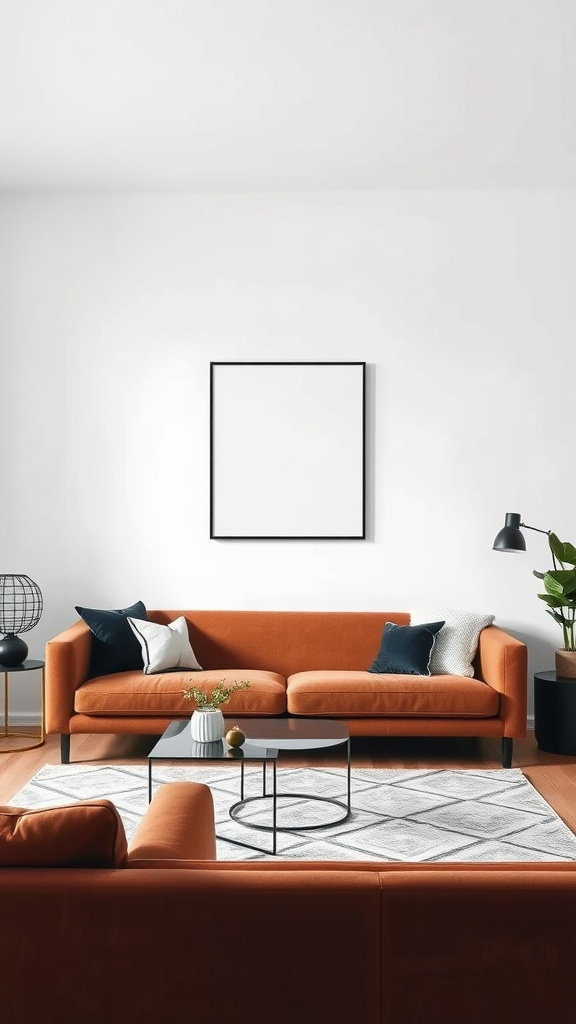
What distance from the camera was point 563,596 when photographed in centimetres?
511

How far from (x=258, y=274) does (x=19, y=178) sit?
4.88 feet

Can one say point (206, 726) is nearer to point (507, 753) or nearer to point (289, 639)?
point (289, 639)

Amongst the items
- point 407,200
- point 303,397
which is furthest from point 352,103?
point 303,397

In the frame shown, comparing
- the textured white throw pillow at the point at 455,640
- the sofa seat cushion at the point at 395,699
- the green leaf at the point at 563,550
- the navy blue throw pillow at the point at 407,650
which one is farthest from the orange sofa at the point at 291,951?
the green leaf at the point at 563,550

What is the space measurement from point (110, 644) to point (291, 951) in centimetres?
362

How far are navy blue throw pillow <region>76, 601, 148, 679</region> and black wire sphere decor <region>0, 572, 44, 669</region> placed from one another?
0.40m

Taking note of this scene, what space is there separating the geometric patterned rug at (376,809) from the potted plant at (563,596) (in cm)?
74

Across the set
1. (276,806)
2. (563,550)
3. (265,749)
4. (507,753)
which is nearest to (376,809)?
(276,806)

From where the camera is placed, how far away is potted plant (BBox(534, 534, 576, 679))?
16.7ft

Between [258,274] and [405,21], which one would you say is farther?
[258,274]

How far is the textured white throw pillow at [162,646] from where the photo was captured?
508 centimetres

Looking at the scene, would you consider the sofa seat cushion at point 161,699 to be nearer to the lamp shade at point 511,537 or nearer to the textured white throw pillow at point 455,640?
the textured white throw pillow at point 455,640

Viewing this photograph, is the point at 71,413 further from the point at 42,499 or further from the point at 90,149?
the point at 90,149

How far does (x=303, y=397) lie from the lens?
5703mm
